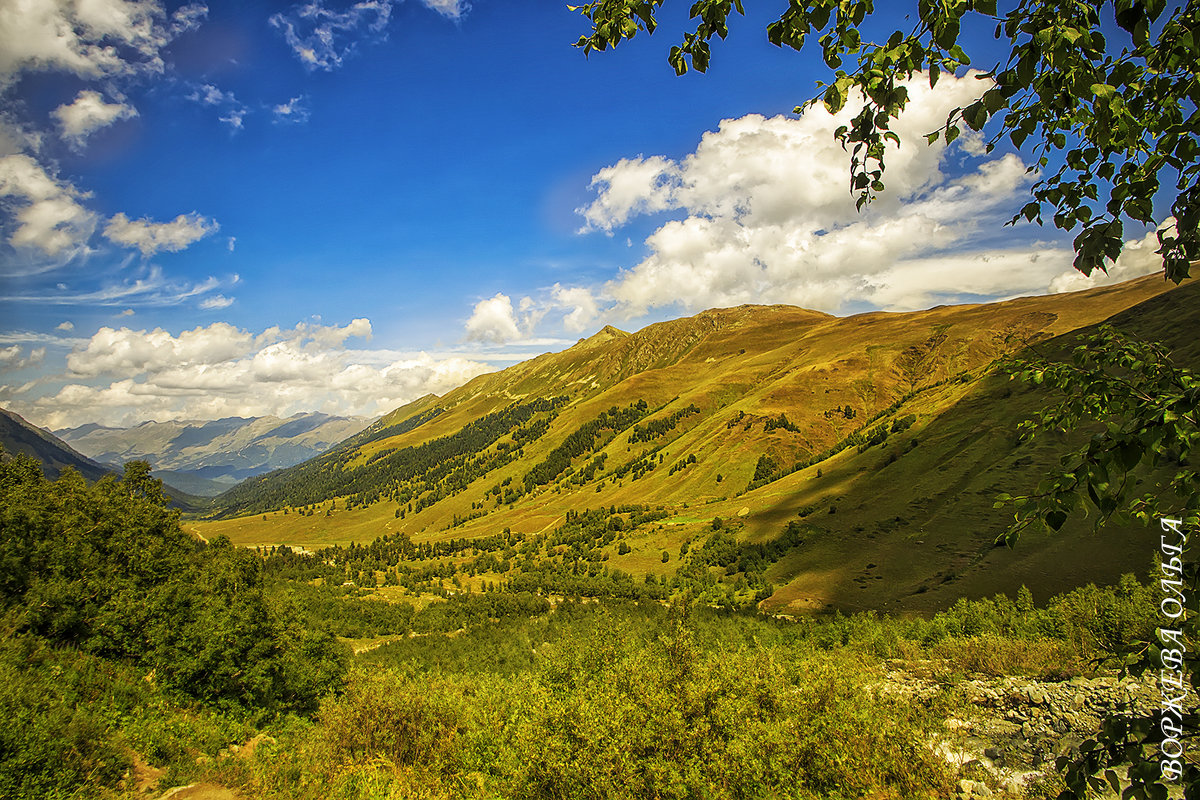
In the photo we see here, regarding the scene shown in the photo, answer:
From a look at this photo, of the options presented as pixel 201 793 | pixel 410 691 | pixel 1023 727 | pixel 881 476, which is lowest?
pixel 881 476

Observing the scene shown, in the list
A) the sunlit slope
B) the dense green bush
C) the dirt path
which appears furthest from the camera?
the sunlit slope

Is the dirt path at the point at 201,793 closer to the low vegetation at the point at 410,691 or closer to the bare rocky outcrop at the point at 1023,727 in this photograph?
the low vegetation at the point at 410,691

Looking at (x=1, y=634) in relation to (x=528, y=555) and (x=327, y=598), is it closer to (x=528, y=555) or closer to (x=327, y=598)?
(x=327, y=598)

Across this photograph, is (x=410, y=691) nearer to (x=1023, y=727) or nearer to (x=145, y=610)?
(x=145, y=610)

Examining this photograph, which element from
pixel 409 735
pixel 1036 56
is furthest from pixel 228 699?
pixel 1036 56

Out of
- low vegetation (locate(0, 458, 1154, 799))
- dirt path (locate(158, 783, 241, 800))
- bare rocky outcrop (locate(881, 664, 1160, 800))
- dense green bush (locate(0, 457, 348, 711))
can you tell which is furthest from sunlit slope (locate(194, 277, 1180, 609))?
dense green bush (locate(0, 457, 348, 711))

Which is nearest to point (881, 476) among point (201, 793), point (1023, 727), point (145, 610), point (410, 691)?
point (1023, 727)

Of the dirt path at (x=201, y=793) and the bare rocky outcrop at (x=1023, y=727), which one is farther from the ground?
the bare rocky outcrop at (x=1023, y=727)

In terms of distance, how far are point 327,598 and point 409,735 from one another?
3413 inches

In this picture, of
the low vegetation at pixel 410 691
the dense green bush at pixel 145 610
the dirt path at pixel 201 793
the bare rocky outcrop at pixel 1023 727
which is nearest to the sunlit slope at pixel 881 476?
the low vegetation at pixel 410 691

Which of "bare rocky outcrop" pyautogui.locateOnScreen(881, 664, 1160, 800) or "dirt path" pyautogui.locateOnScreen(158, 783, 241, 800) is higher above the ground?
"bare rocky outcrop" pyautogui.locateOnScreen(881, 664, 1160, 800)

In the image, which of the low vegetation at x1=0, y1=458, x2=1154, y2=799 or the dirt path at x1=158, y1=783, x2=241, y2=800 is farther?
the dirt path at x1=158, y1=783, x2=241, y2=800

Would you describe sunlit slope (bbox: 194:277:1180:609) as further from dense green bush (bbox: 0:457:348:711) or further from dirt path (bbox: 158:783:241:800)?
dense green bush (bbox: 0:457:348:711)

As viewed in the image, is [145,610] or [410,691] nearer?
[410,691]
